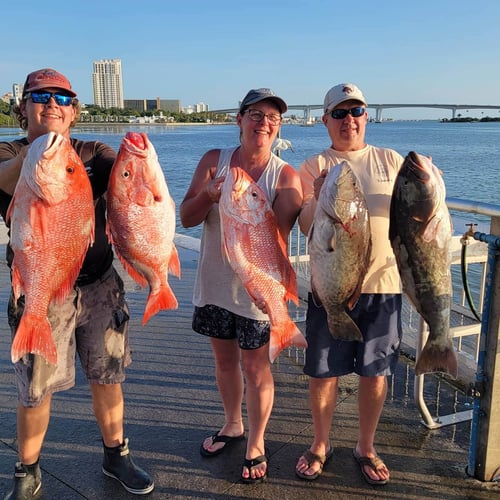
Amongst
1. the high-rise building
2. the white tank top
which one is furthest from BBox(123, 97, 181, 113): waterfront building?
the white tank top

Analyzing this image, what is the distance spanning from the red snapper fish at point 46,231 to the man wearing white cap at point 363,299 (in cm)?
125

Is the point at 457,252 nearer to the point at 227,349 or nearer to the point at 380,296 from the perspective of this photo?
the point at 380,296

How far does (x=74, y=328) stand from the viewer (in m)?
2.75

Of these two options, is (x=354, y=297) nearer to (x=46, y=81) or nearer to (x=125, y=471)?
(x=125, y=471)

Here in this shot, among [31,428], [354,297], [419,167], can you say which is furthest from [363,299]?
[31,428]

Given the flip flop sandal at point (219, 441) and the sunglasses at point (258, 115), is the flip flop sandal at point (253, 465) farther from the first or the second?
the sunglasses at point (258, 115)

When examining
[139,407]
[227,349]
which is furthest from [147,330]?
[227,349]

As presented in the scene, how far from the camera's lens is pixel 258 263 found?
2.71 m

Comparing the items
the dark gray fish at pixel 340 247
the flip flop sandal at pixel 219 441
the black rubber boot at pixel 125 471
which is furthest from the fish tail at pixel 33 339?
the dark gray fish at pixel 340 247

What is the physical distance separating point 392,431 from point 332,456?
1.78 feet

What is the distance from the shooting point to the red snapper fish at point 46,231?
2.29 meters

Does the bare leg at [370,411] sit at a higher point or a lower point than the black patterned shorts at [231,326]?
lower

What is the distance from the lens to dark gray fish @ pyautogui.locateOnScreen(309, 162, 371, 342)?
2502 millimetres

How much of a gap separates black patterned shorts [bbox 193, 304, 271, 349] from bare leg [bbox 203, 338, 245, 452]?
0.12 metres
